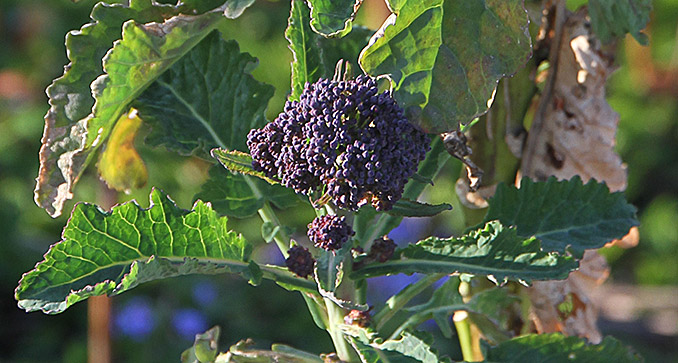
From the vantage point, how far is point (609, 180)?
1.06 m

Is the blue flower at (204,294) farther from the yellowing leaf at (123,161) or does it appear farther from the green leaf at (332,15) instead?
the green leaf at (332,15)

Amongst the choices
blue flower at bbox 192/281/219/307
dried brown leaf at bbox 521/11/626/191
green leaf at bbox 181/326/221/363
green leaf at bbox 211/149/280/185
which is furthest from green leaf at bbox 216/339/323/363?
blue flower at bbox 192/281/219/307

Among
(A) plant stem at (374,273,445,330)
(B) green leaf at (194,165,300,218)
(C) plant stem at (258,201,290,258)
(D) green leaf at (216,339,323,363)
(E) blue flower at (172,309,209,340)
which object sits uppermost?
(B) green leaf at (194,165,300,218)

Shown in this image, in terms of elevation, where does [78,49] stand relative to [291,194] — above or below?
above

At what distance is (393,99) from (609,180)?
509 millimetres

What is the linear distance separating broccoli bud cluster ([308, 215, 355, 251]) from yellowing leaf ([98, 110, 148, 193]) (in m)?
0.34

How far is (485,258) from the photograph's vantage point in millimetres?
751

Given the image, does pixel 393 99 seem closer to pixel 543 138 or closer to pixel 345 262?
pixel 345 262

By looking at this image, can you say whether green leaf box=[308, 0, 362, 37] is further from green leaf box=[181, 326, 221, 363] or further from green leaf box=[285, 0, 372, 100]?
green leaf box=[181, 326, 221, 363]

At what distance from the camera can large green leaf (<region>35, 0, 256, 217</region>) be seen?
2.42 ft

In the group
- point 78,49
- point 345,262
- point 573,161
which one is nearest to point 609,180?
point 573,161

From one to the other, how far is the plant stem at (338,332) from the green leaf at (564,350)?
0.20 meters

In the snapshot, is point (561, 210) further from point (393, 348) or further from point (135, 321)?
point (135, 321)

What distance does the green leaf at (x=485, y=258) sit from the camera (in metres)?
0.72
